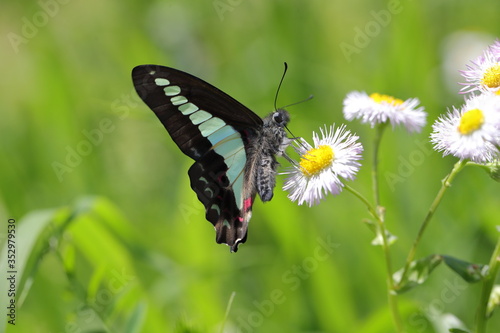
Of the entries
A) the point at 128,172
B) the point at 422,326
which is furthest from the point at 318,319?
the point at 128,172

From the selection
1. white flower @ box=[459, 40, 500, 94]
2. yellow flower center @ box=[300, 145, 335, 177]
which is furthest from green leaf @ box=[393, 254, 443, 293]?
white flower @ box=[459, 40, 500, 94]

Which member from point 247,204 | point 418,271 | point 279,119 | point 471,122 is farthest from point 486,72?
point 247,204

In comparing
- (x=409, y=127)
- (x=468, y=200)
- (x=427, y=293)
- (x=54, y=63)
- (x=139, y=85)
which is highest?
(x=54, y=63)

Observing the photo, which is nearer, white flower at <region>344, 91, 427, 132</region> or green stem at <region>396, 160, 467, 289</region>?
green stem at <region>396, 160, 467, 289</region>

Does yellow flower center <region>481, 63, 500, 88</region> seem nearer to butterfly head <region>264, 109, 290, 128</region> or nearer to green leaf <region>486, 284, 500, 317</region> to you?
green leaf <region>486, 284, 500, 317</region>

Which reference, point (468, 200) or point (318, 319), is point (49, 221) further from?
point (468, 200)

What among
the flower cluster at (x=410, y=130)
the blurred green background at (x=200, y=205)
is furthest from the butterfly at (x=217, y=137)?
the blurred green background at (x=200, y=205)
